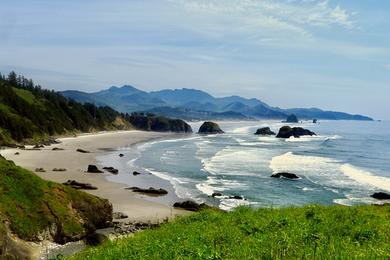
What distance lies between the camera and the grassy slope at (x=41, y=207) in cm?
2759

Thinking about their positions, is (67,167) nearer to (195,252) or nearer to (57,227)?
(57,227)

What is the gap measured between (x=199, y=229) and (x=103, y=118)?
183m

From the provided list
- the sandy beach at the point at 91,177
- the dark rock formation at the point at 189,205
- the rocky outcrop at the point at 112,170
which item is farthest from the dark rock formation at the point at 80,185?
the rocky outcrop at the point at 112,170

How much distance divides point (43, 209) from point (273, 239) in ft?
66.5

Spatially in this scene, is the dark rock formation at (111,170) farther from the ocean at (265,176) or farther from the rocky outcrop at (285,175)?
the rocky outcrop at (285,175)

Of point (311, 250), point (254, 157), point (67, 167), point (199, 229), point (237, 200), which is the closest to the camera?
point (311, 250)

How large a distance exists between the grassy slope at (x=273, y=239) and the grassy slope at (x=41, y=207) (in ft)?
38.2

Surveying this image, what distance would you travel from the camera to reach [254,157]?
9719cm

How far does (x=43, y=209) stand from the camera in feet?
96.3

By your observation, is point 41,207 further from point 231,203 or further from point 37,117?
point 37,117

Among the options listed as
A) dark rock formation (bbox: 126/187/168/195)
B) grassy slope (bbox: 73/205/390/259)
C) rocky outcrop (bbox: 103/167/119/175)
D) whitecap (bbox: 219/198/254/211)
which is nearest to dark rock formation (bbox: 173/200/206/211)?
whitecap (bbox: 219/198/254/211)

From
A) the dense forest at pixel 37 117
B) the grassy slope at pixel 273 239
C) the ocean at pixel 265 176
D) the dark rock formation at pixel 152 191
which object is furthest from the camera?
the dense forest at pixel 37 117

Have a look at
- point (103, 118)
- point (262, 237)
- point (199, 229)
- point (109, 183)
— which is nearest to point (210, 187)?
point (109, 183)

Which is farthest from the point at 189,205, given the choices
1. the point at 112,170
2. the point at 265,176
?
the point at 112,170
